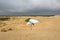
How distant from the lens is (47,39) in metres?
8.89

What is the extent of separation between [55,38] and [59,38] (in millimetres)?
219

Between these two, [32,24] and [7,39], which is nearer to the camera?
[7,39]

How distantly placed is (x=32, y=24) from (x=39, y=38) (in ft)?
21.9

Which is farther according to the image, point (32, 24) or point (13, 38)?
point (32, 24)

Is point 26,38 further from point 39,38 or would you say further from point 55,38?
point 55,38

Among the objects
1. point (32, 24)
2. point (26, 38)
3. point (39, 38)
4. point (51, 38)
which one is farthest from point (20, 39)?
point (32, 24)

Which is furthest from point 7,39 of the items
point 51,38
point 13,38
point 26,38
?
point 51,38

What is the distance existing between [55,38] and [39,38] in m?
0.89

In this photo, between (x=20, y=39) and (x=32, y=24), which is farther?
(x=32, y=24)

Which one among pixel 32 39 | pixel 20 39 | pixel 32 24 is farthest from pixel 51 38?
pixel 32 24

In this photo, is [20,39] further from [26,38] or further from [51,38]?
[51,38]

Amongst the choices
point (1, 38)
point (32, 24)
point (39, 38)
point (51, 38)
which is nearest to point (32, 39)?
point (39, 38)

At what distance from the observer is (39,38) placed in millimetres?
9227

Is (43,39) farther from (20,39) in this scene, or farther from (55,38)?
(20,39)
